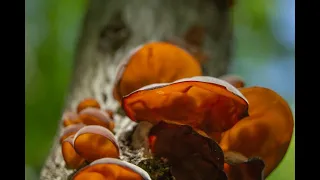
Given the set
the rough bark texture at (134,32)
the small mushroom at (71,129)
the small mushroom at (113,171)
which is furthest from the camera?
the rough bark texture at (134,32)

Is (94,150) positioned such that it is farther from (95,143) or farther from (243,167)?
(243,167)

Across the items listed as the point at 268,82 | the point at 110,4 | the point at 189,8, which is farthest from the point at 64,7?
the point at 268,82

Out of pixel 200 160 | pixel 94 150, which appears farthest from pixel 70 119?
pixel 200 160

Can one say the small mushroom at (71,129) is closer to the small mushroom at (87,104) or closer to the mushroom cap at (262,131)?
the small mushroom at (87,104)

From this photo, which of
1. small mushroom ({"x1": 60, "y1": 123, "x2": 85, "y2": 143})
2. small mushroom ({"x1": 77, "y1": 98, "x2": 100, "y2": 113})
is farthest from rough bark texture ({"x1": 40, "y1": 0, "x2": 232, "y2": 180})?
small mushroom ({"x1": 60, "y1": 123, "x2": 85, "y2": 143})

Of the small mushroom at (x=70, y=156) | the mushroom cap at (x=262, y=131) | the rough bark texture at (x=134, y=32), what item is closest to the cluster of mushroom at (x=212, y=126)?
the mushroom cap at (x=262, y=131)

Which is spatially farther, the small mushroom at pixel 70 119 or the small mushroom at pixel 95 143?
the small mushroom at pixel 70 119

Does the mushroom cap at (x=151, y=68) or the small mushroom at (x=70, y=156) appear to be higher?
the mushroom cap at (x=151, y=68)
